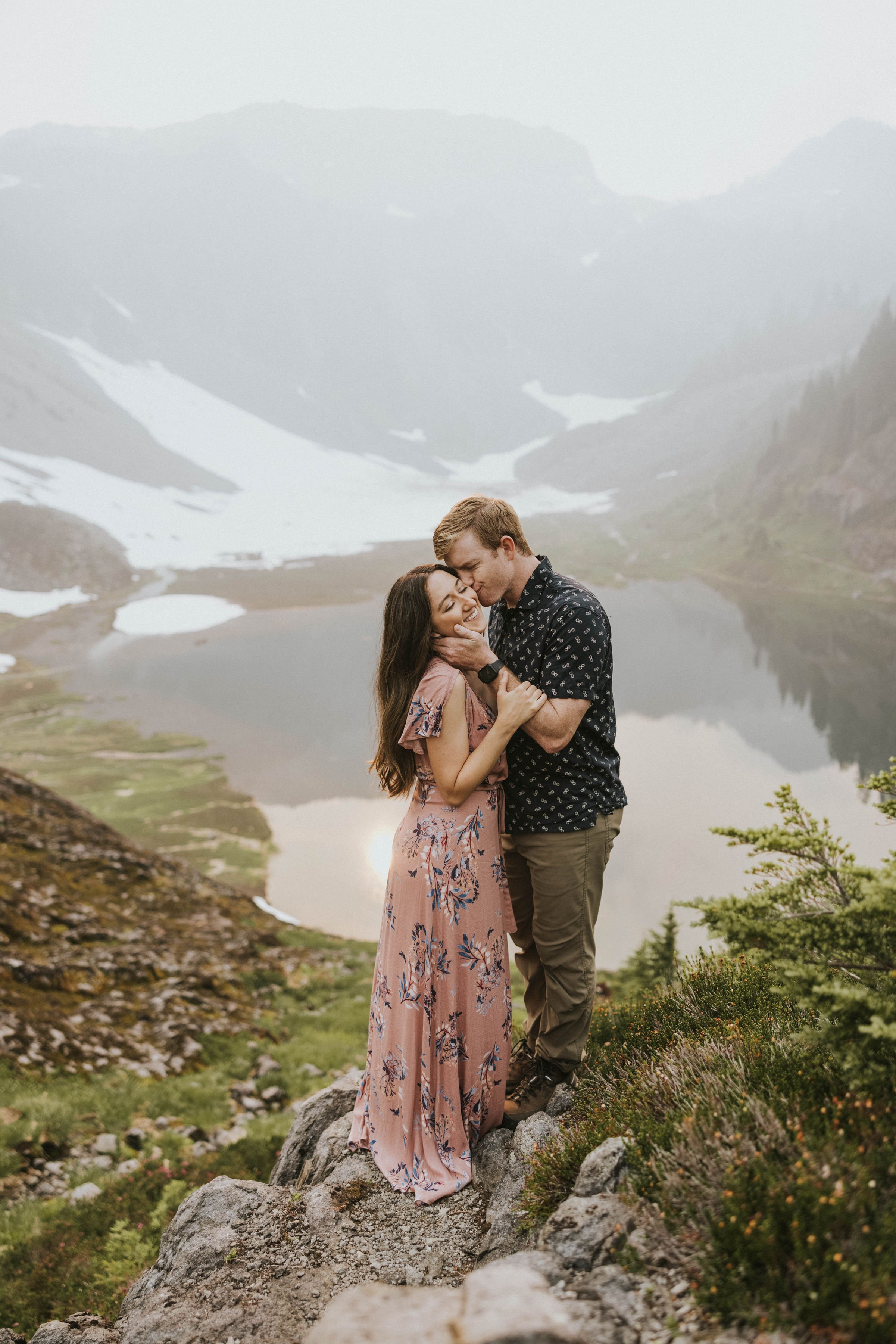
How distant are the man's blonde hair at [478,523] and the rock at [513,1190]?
332 centimetres

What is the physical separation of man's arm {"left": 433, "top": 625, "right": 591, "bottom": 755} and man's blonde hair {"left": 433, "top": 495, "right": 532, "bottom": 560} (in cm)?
49

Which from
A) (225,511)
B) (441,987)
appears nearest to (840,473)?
(225,511)

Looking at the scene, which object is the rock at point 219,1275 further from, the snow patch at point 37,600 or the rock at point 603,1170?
the snow patch at point 37,600

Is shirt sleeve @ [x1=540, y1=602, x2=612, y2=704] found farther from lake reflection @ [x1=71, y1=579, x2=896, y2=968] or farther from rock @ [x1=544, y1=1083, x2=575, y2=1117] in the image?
lake reflection @ [x1=71, y1=579, x2=896, y2=968]

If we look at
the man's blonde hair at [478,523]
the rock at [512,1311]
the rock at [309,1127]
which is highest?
the man's blonde hair at [478,523]

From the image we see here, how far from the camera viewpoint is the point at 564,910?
4.60 metres

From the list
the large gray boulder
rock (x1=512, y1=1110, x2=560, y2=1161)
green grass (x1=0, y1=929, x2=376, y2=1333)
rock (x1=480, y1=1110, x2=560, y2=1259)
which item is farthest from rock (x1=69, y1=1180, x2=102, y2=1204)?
the large gray boulder

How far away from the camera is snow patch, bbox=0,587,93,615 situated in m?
84.8

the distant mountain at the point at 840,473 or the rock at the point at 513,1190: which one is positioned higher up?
the distant mountain at the point at 840,473

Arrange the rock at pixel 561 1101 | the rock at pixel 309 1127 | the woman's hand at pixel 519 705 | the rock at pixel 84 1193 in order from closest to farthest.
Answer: the woman's hand at pixel 519 705
the rock at pixel 561 1101
the rock at pixel 309 1127
the rock at pixel 84 1193

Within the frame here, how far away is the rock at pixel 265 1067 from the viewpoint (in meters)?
10.6

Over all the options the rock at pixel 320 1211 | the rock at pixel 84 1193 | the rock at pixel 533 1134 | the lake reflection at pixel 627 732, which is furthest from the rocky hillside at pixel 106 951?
the rock at pixel 533 1134

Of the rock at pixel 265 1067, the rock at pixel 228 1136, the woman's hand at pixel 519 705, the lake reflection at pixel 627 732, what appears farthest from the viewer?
the lake reflection at pixel 627 732

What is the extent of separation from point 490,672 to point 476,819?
2.86 feet
